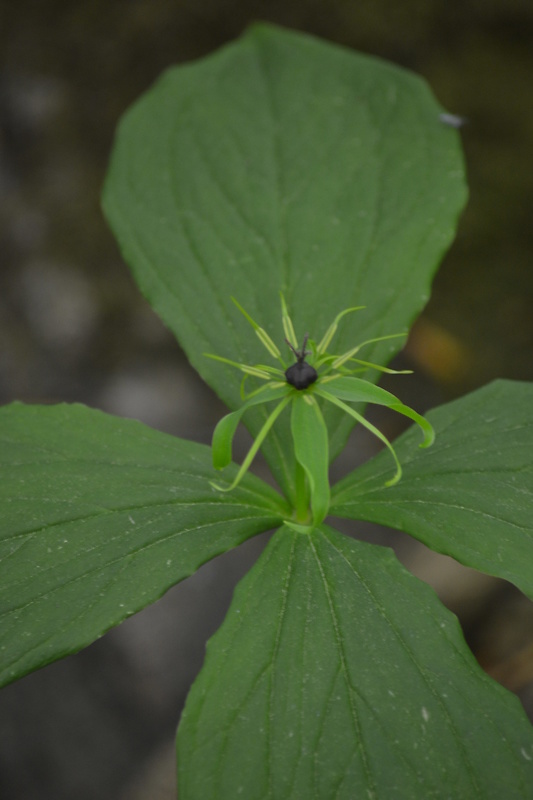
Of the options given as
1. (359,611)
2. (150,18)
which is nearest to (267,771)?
(359,611)

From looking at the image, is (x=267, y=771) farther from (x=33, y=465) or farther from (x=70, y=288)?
(x=70, y=288)

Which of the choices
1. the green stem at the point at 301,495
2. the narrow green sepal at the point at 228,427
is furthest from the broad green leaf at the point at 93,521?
the narrow green sepal at the point at 228,427

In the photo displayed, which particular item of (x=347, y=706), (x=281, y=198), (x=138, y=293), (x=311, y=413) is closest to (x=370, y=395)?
(x=311, y=413)

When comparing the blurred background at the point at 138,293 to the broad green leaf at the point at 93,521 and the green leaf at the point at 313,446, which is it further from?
the green leaf at the point at 313,446

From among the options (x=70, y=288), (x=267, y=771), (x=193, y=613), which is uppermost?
(x=267, y=771)

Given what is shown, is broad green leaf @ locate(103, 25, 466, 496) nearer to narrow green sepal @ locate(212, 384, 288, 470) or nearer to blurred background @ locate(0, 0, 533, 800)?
narrow green sepal @ locate(212, 384, 288, 470)

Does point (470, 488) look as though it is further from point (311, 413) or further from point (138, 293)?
point (138, 293)
